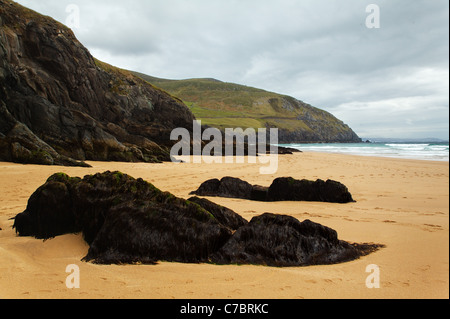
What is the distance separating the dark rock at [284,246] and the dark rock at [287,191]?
391 centimetres

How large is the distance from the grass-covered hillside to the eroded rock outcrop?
10173 cm

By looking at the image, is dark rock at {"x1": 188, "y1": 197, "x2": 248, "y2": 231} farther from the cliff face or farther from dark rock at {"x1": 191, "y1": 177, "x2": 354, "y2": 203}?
the cliff face

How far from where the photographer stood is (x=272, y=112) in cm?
13888

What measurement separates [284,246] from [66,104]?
25680 millimetres

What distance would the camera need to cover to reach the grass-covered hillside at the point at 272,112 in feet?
377

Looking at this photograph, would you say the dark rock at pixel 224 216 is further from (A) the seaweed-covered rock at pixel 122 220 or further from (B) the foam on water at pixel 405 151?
(B) the foam on water at pixel 405 151

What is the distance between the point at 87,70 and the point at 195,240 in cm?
2955

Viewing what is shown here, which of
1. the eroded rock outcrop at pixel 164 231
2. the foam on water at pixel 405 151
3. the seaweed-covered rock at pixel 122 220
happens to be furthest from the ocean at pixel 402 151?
the seaweed-covered rock at pixel 122 220

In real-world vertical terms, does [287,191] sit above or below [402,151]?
below

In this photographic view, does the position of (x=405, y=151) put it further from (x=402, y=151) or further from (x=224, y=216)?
(x=224, y=216)

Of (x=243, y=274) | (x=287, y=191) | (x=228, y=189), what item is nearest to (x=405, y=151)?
(x=287, y=191)

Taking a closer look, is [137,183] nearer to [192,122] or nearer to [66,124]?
[66,124]

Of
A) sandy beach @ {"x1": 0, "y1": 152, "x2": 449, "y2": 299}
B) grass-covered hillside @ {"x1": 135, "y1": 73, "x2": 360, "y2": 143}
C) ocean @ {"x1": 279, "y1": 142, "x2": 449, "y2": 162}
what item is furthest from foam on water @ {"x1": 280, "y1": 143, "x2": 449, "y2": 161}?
grass-covered hillside @ {"x1": 135, "y1": 73, "x2": 360, "y2": 143}
